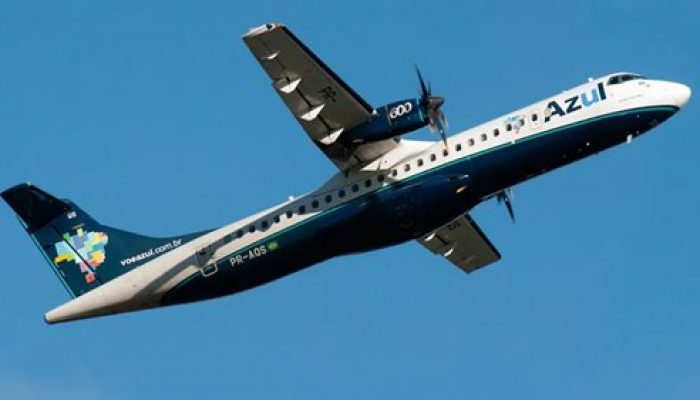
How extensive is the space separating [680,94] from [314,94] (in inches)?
394

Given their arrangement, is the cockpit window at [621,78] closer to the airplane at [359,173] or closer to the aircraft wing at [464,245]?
the airplane at [359,173]

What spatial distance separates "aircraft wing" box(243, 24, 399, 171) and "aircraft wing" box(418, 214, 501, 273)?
4.98 meters

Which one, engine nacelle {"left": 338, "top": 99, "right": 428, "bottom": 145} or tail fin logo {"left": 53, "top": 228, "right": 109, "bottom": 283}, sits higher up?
tail fin logo {"left": 53, "top": 228, "right": 109, "bottom": 283}

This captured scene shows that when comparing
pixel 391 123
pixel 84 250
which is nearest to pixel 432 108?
pixel 391 123

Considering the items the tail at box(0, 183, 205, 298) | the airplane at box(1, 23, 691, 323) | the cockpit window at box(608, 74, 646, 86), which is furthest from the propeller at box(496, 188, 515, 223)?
the tail at box(0, 183, 205, 298)

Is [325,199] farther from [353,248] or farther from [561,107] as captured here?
[561,107]

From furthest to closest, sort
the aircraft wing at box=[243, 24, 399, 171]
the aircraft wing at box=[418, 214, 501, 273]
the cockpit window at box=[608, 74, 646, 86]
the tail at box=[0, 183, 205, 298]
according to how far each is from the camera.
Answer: the aircraft wing at box=[418, 214, 501, 273] < the tail at box=[0, 183, 205, 298] < the cockpit window at box=[608, 74, 646, 86] < the aircraft wing at box=[243, 24, 399, 171]

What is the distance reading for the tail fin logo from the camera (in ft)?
131

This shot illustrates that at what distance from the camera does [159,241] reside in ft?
130

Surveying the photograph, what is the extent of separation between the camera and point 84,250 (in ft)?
132

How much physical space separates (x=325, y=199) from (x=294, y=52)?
15.9 feet

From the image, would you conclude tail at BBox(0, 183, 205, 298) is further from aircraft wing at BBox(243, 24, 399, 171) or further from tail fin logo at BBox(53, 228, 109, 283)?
aircraft wing at BBox(243, 24, 399, 171)

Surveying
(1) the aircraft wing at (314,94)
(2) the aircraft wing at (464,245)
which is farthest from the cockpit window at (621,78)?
(2) the aircraft wing at (464,245)

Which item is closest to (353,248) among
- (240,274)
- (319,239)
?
(319,239)
